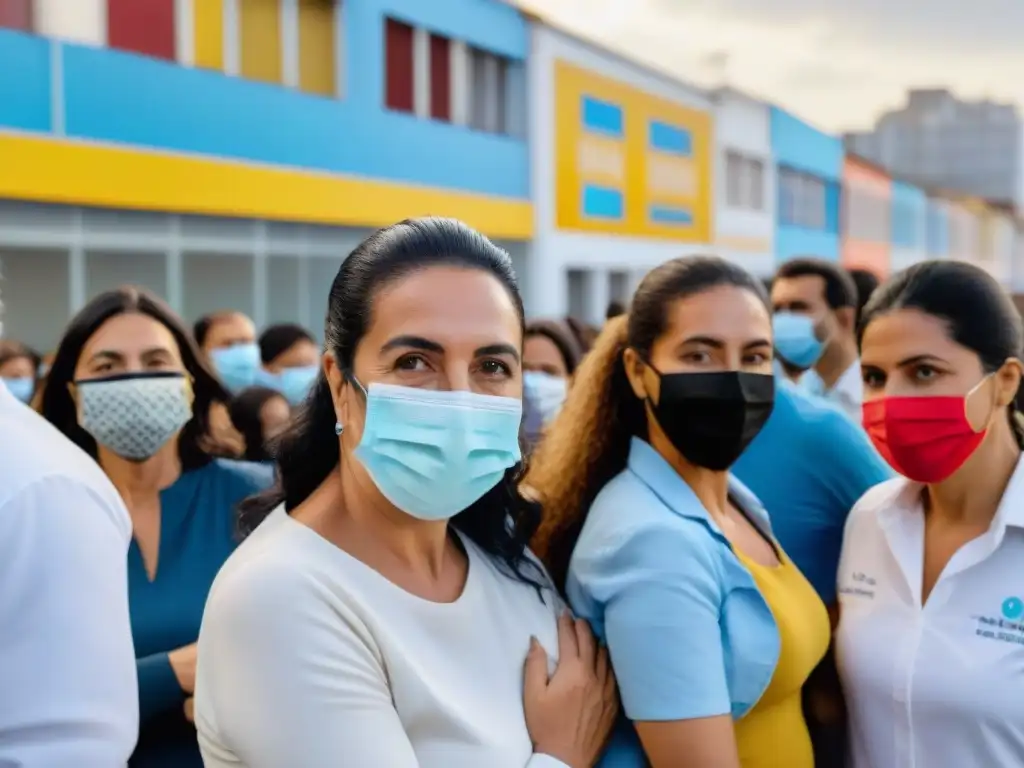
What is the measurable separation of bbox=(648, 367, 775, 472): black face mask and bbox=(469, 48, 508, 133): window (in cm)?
1586

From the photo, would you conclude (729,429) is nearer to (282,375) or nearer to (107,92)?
(282,375)

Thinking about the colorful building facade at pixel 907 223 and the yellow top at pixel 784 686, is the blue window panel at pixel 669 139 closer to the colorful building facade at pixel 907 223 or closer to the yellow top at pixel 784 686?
the colorful building facade at pixel 907 223

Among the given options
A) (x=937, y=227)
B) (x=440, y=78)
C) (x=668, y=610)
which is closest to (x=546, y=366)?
(x=668, y=610)

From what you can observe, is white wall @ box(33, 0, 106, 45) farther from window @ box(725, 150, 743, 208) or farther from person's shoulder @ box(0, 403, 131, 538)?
window @ box(725, 150, 743, 208)

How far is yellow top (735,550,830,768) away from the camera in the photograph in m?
2.16

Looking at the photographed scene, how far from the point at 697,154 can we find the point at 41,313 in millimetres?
17757

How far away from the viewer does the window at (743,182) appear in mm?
27844

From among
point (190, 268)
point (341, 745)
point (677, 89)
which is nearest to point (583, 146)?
point (677, 89)

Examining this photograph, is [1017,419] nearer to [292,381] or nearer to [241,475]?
[241,475]

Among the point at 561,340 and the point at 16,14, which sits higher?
the point at 16,14

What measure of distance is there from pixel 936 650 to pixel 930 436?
46cm

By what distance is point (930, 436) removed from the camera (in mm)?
2404

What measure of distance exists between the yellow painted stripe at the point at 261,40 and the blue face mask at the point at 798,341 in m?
9.34

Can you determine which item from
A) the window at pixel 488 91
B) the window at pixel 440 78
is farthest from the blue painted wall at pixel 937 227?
the window at pixel 440 78
